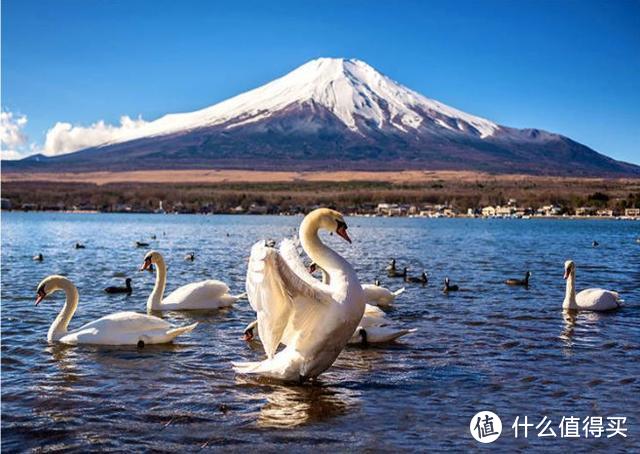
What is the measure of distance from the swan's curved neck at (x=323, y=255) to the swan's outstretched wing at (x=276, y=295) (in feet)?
0.73

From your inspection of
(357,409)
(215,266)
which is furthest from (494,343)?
(215,266)

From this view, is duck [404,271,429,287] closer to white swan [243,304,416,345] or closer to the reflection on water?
white swan [243,304,416,345]

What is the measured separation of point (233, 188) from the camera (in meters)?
162

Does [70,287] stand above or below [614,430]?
above

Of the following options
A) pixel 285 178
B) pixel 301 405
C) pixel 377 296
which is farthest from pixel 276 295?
pixel 285 178

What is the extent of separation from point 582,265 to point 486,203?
11046 centimetres

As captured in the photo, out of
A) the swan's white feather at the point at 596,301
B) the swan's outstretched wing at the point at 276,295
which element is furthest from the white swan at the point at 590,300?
the swan's outstretched wing at the point at 276,295

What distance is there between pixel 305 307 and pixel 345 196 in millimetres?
133107

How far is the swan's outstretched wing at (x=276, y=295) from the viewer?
867 centimetres

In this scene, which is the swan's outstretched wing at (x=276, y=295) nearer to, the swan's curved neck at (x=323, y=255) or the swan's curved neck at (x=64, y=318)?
the swan's curved neck at (x=323, y=255)

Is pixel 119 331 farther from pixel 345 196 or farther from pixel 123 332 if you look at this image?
pixel 345 196

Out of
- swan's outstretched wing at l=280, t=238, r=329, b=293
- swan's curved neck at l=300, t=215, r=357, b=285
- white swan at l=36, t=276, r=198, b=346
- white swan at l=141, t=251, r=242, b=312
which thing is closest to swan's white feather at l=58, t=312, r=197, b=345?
white swan at l=36, t=276, r=198, b=346

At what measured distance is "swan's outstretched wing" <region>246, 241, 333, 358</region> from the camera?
867 cm

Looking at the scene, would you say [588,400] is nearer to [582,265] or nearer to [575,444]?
[575,444]
